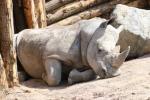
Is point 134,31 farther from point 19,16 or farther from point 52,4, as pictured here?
point 52,4

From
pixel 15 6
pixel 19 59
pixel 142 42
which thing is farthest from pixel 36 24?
pixel 142 42

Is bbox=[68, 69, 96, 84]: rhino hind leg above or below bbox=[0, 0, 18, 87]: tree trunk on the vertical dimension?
below

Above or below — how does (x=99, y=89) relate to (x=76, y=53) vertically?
below

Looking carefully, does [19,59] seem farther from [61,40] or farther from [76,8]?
[76,8]

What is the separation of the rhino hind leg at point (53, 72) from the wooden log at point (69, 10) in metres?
2.52

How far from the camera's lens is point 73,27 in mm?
7168

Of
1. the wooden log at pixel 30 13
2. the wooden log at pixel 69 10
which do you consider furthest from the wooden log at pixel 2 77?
the wooden log at pixel 69 10

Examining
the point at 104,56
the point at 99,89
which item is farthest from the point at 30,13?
the point at 99,89

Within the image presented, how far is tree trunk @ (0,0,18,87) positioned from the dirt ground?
0.19 metres

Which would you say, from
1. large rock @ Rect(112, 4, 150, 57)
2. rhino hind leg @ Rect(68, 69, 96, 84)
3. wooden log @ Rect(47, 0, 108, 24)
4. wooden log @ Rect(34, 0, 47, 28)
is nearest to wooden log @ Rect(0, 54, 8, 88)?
rhino hind leg @ Rect(68, 69, 96, 84)

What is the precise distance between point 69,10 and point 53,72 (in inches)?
118

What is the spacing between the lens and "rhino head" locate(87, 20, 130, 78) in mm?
6773

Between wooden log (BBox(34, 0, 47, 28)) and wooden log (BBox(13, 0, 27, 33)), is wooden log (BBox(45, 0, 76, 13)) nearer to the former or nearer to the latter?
wooden log (BBox(34, 0, 47, 28))

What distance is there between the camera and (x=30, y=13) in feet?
26.9
